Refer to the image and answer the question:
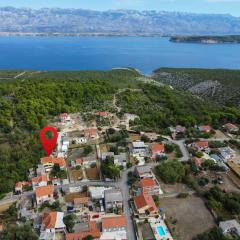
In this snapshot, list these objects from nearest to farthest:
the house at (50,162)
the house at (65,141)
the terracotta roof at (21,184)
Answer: the terracotta roof at (21,184) → the house at (50,162) → the house at (65,141)

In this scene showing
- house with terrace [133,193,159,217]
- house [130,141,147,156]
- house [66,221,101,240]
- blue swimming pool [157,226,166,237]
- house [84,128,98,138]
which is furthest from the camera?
house [84,128,98,138]

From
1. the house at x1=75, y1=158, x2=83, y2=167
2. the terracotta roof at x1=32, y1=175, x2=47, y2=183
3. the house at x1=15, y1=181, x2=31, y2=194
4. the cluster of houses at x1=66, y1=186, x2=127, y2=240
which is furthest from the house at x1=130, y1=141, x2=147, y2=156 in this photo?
the house at x1=15, y1=181, x2=31, y2=194

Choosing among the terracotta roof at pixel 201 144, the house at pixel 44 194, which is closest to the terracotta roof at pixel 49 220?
the house at pixel 44 194

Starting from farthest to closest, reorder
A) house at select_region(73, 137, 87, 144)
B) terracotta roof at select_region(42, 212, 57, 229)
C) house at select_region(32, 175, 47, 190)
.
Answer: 1. house at select_region(73, 137, 87, 144)
2. house at select_region(32, 175, 47, 190)
3. terracotta roof at select_region(42, 212, 57, 229)

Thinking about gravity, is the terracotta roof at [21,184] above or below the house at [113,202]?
below

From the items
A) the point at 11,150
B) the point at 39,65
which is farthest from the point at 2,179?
the point at 39,65

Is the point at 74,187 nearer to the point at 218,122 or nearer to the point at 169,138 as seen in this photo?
the point at 169,138

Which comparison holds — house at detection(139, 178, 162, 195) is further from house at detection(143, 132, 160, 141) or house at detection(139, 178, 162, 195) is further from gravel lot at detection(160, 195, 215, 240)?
house at detection(143, 132, 160, 141)

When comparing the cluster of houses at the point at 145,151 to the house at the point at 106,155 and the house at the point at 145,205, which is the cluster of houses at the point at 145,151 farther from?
the house at the point at 145,205
